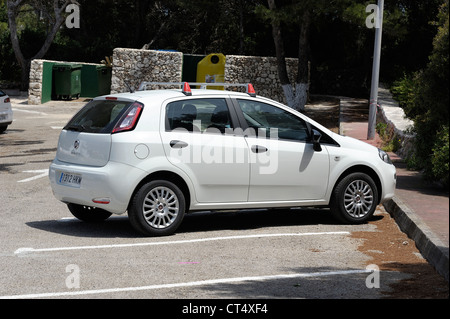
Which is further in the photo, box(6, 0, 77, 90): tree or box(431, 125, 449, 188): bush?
box(6, 0, 77, 90): tree

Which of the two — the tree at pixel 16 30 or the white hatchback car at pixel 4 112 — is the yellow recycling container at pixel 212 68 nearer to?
the tree at pixel 16 30

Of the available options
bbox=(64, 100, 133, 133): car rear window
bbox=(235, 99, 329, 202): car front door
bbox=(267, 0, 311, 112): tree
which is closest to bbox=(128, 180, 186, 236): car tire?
bbox=(64, 100, 133, 133): car rear window

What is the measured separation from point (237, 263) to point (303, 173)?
84.9 inches

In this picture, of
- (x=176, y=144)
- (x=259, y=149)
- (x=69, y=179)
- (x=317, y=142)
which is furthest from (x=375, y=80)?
(x=69, y=179)

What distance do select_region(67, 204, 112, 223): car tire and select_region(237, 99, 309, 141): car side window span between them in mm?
2256

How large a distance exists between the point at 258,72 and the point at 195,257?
72.0 ft

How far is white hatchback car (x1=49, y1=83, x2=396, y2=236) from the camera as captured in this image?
8914 millimetres

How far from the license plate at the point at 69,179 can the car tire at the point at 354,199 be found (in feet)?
10.2

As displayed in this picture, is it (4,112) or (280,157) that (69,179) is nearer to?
(280,157)

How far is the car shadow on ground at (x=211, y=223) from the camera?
961 cm

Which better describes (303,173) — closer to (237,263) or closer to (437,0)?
(237,263)

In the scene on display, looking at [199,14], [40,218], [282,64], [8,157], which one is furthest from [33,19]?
[40,218]

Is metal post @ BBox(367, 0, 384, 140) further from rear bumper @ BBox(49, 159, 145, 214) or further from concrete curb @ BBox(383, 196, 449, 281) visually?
rear bumper @ BBox(49, 159, 145, 214)

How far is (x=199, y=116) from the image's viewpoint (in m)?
9.34
